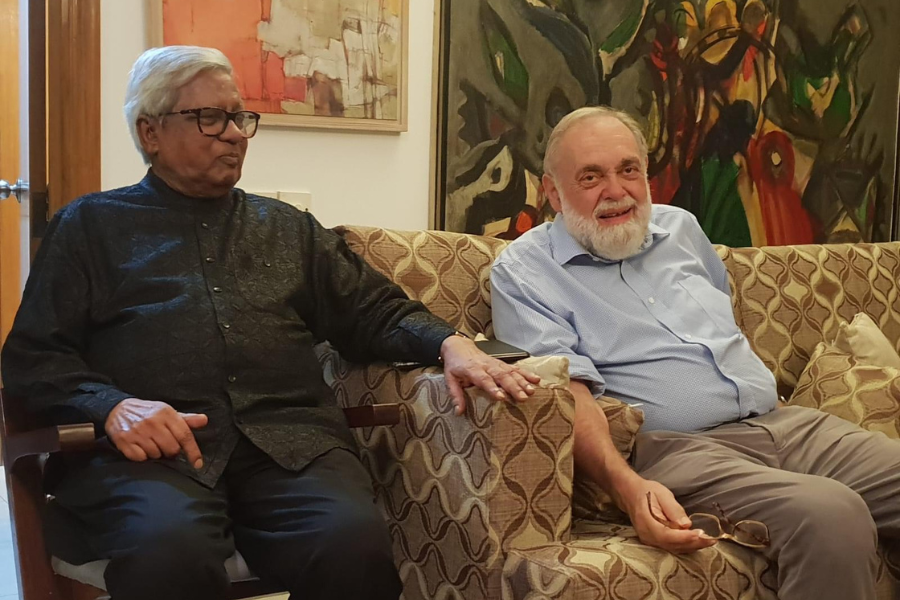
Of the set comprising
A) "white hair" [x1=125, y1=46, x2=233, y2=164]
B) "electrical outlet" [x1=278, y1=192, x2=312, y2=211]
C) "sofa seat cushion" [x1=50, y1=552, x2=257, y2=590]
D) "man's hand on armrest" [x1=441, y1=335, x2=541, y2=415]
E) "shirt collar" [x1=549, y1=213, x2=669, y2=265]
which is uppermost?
"white hair" [x1=125, y1=46, x2=233, y2=164]

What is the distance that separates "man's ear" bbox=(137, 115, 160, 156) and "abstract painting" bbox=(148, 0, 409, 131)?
0.50 meters

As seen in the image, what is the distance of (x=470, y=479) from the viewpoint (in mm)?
1686

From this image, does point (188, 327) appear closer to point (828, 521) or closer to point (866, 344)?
point (828, 521)

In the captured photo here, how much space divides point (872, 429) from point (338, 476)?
1223 mm

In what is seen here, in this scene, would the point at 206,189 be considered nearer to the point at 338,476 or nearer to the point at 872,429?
the point at 338,476

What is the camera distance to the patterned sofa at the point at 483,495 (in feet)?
5.18

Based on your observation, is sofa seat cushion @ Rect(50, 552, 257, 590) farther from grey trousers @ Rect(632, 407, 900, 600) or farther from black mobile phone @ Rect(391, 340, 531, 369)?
grey trousers @ Rect(632, 407, 900, 600)

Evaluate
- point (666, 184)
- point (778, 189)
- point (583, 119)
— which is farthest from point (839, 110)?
point (583, 119)

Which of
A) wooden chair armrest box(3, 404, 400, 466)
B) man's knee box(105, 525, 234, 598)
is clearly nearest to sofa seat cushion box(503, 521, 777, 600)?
wooden chair armrest box(3, 404, 400, 466)

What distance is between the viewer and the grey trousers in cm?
160

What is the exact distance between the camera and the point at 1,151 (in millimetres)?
4438

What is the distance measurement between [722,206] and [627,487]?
174 cm

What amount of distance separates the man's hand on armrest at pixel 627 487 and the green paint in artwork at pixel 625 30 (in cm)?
142

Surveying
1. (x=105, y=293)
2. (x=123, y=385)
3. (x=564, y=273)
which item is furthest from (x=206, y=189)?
(x=564, y=273)
